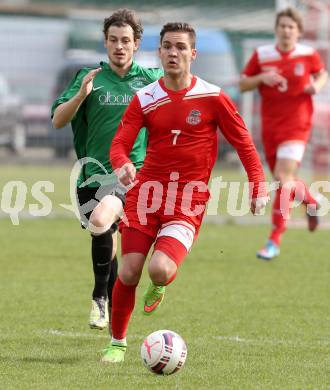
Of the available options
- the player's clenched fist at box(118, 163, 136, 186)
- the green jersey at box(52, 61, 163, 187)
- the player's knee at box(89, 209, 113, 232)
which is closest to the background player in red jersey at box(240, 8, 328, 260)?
the green jersey at box(52, 61, 163, 187)

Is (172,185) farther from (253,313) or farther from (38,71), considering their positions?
(38,71)

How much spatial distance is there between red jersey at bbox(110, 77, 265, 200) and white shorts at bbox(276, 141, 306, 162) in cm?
514

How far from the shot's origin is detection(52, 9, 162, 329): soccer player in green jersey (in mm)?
7160

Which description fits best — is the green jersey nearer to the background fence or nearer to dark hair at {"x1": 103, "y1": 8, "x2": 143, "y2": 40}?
dark hair at {"x1": 103, "y1": 8, "x2": 143, "y2": 40}

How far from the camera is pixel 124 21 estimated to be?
7.12 meters

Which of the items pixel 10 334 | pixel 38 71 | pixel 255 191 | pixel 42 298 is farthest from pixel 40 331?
pixel 38 71

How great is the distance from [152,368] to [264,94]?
A: 641 cm

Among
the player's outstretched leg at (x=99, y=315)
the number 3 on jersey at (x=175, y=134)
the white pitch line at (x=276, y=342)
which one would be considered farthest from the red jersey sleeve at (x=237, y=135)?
the player's outstretched leg at (x=99, y=315)

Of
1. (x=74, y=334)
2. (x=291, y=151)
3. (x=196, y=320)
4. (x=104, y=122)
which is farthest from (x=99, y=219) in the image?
(x=291, y=151)

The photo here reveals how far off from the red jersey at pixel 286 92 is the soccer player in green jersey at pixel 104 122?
4.42m

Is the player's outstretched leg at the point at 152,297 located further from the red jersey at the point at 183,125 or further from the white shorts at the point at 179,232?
the red jersey at the point at 183,125

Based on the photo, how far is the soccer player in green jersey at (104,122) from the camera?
7160 mm

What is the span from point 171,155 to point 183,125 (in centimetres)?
19

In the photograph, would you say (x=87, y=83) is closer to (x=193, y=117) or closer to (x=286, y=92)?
(x=193, y=117)
